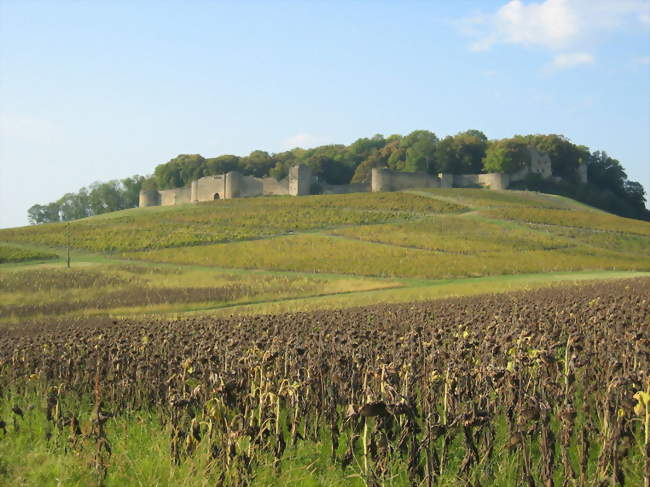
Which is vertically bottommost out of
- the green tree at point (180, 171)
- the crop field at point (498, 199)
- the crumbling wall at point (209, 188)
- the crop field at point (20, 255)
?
the crop field at point (20, 255)

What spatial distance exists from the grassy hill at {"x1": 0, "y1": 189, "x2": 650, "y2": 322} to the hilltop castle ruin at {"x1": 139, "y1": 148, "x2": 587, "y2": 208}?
45.5 feet

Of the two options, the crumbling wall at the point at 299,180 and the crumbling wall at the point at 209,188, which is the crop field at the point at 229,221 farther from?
the crumbling wall at the point at 209,188

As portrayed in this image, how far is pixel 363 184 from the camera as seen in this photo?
365ft

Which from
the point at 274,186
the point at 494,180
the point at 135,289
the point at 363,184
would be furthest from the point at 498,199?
the point at 135,289

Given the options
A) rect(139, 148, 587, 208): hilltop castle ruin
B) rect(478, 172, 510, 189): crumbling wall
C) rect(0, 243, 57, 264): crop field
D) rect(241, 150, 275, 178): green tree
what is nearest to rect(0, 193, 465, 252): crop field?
rect(0, 243, 57, 264): crop field

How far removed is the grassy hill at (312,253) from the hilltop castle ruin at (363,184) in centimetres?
1386

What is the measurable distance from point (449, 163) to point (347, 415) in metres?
112

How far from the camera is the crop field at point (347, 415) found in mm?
6207

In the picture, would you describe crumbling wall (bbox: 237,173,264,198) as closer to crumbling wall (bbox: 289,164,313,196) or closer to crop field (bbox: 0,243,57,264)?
crumbling wall (bbox: 289,164,313,196)

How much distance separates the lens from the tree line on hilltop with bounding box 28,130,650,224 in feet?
364

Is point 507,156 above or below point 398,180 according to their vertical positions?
above

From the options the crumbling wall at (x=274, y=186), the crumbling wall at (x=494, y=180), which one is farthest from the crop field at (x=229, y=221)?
the crumbling wall at (x=494, y=180)

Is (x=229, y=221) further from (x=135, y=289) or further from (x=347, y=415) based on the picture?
(x=347, y=415)

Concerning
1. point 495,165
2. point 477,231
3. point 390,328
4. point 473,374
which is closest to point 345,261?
point 477,231
